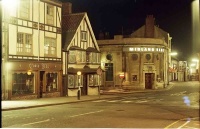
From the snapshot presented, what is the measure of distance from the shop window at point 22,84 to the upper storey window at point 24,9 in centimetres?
533

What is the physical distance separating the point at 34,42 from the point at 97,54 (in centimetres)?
1198

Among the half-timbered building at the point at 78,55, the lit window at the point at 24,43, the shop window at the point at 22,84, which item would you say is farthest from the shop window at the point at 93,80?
the lit window at the point at 24,43

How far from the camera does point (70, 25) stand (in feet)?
130

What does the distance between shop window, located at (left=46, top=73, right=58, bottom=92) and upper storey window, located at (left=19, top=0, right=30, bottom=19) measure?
257 inches

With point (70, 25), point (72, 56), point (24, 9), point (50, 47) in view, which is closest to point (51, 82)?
point (50, 47)

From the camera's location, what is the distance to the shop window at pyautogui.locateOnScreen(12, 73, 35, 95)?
29938mm

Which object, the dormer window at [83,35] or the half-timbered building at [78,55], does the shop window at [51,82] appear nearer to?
the half-timbered building at [78,55]

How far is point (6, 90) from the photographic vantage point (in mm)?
28781

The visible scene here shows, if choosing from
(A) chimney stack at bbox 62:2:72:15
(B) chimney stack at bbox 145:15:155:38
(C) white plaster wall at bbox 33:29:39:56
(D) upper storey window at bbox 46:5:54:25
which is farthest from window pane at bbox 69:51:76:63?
(B) chimney stack at bbox 145:15:155:38

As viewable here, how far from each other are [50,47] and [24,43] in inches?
167

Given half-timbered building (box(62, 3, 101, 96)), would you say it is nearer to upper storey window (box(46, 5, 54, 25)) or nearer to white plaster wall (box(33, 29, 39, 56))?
upper storey window (box(46, 5, 54, 25))

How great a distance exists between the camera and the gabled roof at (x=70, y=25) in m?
→ 38.4

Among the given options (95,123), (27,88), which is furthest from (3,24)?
(95,123)

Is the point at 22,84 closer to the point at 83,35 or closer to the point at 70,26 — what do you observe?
the point at 70,26
